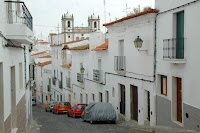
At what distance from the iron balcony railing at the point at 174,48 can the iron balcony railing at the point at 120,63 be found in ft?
17.7

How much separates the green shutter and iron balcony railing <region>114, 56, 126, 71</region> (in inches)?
235

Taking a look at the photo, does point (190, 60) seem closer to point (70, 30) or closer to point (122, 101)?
point (122, 101)

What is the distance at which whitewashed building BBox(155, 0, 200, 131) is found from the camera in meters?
9.56

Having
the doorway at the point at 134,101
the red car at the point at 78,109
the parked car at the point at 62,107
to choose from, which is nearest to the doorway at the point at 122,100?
the doorway at the point at 134,101

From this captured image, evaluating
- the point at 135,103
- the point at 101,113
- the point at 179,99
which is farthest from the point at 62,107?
the point at 179,99

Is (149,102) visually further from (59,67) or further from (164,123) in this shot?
(59,67)

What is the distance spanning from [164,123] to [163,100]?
94cm

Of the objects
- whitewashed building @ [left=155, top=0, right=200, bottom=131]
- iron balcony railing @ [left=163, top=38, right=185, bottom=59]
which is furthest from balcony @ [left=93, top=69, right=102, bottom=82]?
iron balcony railing @ [left=163, top=38, right=185, bottom=59]

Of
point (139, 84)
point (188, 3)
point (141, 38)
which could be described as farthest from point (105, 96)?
point (188, 3)

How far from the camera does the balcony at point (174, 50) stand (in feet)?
33.6

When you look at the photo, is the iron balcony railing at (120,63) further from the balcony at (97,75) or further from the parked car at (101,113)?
the balcony at (97,75)

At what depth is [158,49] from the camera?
12.7 meters

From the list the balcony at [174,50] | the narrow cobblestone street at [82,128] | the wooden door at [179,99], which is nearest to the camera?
the balcony at [174,50]

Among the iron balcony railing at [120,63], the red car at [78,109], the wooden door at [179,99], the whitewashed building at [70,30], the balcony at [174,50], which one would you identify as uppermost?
the whitewashed building at [70,30]
